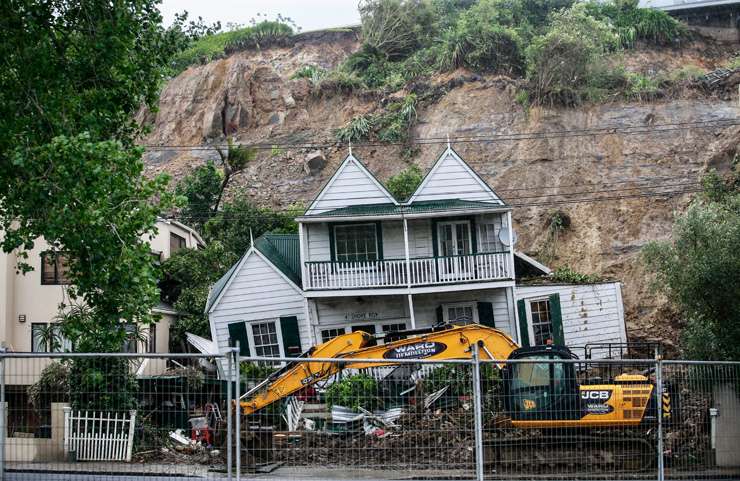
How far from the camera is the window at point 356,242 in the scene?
29.7 m

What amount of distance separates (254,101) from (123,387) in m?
46.1

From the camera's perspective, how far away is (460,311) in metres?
29.6

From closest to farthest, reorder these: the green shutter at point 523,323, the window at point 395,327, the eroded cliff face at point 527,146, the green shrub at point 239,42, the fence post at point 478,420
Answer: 1. the fence post at point 478,420
2. the green shutter at point 523,323
3. the window at point 395,327
4. the eroded cliff face at point 527,146
5. the green shrub at point 239,42

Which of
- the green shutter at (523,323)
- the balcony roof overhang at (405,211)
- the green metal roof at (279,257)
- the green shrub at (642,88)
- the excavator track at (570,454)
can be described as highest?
the green shrub at (642,88)

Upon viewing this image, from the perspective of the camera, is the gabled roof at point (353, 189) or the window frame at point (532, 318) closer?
the window frame at point (532, 318)

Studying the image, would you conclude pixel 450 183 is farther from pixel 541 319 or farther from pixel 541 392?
pixel 541 392

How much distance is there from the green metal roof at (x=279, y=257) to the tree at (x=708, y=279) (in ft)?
44.7

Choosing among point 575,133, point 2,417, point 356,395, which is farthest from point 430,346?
point 575,133

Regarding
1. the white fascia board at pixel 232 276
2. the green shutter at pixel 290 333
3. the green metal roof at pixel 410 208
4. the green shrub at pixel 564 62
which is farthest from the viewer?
the green shrub at pixel 564 62

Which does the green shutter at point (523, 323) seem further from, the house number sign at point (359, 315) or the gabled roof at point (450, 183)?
the house number sign at point (359, 315)

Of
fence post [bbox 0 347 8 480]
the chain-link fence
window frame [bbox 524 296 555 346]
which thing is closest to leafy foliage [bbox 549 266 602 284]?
window frame [bbox 524 296 555 346]

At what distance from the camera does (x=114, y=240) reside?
13906 millimetres


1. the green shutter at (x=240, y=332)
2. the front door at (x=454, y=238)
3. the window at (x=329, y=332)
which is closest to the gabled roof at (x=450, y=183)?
the front door at (x=454, y=238)

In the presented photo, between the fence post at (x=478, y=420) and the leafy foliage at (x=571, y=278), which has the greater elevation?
the leafy foliage at (x=571, y=278)
